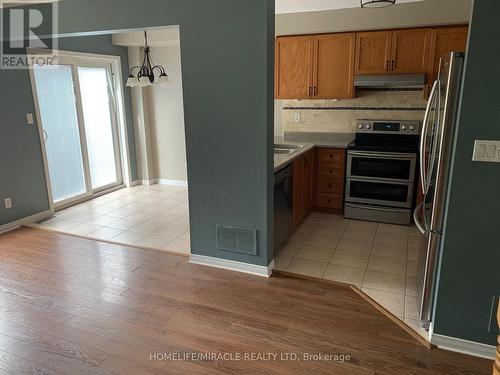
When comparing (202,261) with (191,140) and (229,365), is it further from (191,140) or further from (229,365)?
(229,365)

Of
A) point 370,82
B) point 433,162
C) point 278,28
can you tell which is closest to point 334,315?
point 433,162

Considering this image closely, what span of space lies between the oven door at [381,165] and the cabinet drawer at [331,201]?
36cm

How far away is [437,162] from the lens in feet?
7.04

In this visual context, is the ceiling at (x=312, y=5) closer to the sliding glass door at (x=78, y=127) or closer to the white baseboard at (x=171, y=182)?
the sliding glass door at (x=78, y=127)

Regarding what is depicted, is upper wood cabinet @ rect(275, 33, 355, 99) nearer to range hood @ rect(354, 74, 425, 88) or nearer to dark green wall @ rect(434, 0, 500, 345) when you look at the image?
range hood @ rect(354, 74, 425, 88)

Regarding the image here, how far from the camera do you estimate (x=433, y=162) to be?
2201 mm

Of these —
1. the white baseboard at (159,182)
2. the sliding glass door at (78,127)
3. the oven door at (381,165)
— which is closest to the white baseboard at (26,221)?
the sliding glass door at (78,127)

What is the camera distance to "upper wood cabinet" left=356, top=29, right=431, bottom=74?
13.3 feet

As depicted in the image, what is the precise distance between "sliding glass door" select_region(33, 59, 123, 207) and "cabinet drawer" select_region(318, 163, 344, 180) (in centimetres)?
331

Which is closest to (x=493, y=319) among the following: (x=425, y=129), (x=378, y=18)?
(x=425, y=129)

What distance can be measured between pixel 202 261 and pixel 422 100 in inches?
128

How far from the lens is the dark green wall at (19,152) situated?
13.1 feet

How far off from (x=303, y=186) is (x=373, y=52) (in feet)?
5.72

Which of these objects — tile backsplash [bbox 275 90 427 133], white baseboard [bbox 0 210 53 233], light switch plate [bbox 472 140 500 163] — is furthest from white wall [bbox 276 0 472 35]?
white baseboard [bbox 0 210 53 233]
